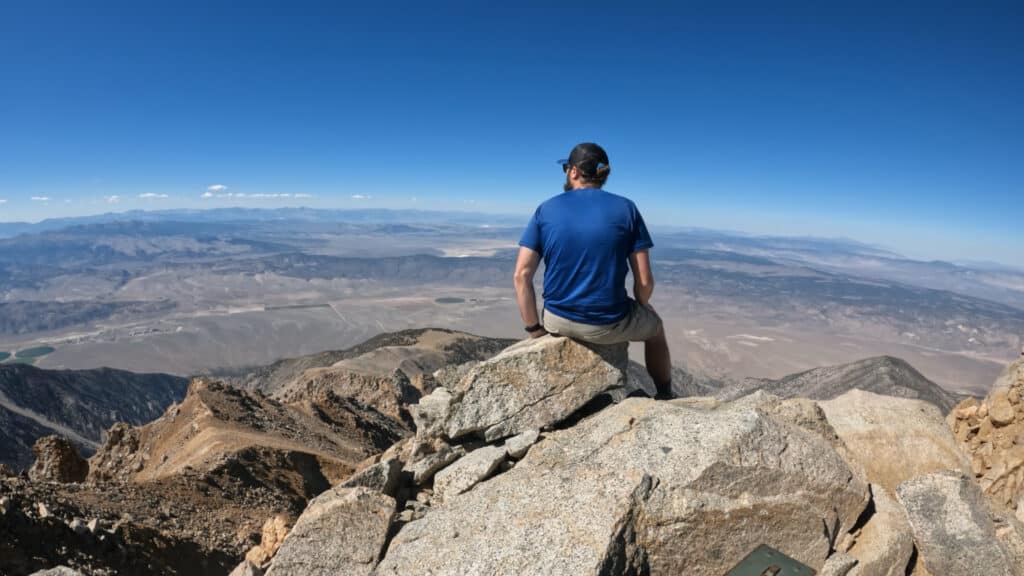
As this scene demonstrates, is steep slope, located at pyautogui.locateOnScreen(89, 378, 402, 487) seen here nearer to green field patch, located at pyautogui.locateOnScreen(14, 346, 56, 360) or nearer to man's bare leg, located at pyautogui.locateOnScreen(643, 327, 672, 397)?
man's bare leg, located at pyautogui.locateOnScreen(643, 327, 672, 397)

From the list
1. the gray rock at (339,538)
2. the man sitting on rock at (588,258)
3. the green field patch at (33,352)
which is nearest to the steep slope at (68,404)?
the gray rock at (339,538)

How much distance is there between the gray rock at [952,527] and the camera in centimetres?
439

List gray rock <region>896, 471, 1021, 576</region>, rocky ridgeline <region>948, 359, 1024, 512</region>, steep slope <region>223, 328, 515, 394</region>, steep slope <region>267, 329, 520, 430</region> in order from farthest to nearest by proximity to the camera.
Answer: steep slope <region>223, 328, 515, 394</region> → steep slope <region>267, 329, 520, 430</region> → rocky ridgeline <region>948, 359, 1024, 512</region> → gray rock <region>896, 471, 1021, 576</region>

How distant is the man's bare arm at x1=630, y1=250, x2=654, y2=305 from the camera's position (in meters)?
5.37

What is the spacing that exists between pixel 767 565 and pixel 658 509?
39.1 inches

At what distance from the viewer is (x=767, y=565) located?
163 inches

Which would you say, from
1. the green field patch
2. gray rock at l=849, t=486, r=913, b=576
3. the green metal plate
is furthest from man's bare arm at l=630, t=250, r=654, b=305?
the green field patch

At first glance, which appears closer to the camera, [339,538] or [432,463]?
[339,538]

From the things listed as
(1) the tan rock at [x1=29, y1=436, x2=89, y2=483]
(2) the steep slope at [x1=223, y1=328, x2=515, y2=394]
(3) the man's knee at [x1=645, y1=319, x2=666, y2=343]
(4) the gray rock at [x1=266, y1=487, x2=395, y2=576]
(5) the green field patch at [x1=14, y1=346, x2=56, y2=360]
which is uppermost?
(3) the man's knee at [x1=645, y1=319, x2=666, y2=343]

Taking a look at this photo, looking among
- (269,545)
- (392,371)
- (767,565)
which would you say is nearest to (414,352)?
(392,371)

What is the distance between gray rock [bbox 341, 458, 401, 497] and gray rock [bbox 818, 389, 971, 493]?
4556 millimetres

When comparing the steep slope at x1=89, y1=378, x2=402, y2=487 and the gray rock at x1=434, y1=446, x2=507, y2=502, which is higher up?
the gray rock at x1=434, y1=446, x2=507, y2=502

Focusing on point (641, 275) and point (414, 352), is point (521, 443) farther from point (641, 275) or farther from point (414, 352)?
point (414, 352)

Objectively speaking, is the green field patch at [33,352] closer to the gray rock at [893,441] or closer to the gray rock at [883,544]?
the gray rock at [893,441]
